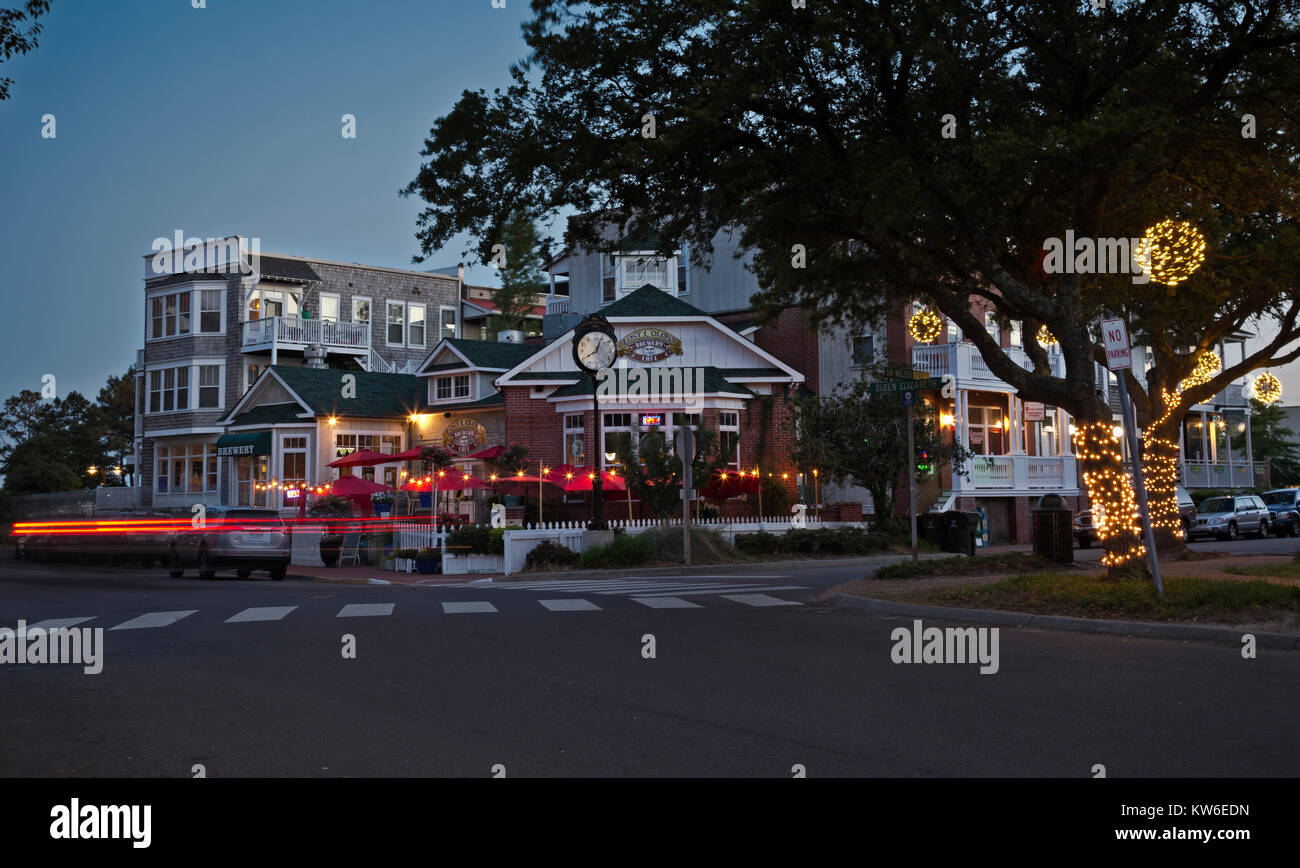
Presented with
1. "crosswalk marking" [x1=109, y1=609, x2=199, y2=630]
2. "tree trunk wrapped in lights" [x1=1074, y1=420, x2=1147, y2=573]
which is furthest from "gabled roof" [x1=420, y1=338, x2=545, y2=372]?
"tree trunk wrapped in lights" [x1=1074, y1=420, x2=1147, y2=573]

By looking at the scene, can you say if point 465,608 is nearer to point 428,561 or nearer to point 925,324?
point 925,324

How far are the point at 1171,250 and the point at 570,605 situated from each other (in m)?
10.1

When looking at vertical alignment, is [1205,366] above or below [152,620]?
above

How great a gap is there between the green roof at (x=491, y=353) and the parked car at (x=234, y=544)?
1268 centimetres

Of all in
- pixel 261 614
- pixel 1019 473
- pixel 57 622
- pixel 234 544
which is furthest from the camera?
pixel 1019 473

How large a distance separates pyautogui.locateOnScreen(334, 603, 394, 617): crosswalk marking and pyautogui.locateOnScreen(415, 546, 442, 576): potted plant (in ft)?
32.8

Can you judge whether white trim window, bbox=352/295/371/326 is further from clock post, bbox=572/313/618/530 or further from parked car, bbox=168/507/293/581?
clock post, bbox=572/313/618/530

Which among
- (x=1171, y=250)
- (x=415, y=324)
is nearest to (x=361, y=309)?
(x=415, y=324)

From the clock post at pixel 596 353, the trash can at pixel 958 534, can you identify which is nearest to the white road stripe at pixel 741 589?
the trash can at pixel 958 534

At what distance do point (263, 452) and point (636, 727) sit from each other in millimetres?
35675

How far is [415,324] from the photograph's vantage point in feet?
169

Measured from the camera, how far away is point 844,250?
18.8 meters
